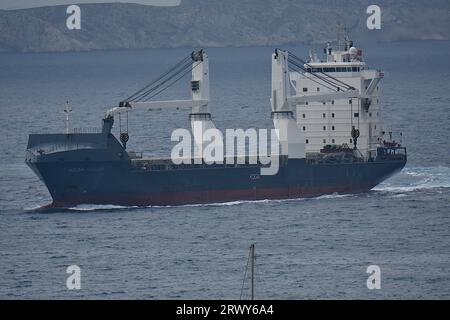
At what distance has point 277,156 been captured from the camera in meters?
83.6

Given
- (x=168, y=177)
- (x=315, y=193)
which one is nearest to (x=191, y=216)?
(x=168, y=177)

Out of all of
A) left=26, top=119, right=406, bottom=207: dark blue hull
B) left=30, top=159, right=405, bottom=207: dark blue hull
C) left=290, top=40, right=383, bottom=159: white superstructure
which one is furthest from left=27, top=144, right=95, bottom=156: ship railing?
left=290, top=40, right=383, bottom=159: white superstructure

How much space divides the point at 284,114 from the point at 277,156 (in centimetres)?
282

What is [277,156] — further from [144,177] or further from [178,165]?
[144,177]

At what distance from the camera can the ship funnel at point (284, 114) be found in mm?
83875

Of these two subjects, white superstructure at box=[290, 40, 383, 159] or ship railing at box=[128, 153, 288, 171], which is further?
white superstructure at box=[290, 40, 383, 159]

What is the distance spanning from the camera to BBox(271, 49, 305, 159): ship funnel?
275 ft

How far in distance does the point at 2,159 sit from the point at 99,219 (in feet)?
100.0

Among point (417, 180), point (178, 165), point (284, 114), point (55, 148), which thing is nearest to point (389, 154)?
point (417, 180)

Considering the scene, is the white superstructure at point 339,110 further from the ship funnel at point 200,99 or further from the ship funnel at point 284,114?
the ship funnel at point 200,99

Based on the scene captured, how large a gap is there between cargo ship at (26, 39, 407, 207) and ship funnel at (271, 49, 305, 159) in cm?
6

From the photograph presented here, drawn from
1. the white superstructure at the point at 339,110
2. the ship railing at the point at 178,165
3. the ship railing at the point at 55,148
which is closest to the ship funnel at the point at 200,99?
the ship railing at the point at 178,165

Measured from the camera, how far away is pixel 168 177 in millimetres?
81375

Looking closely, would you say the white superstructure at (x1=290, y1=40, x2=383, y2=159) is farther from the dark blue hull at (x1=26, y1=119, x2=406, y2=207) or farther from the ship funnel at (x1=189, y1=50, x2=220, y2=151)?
the ship funnel at (x1=189, y1=50, x2=220, y2=151)
